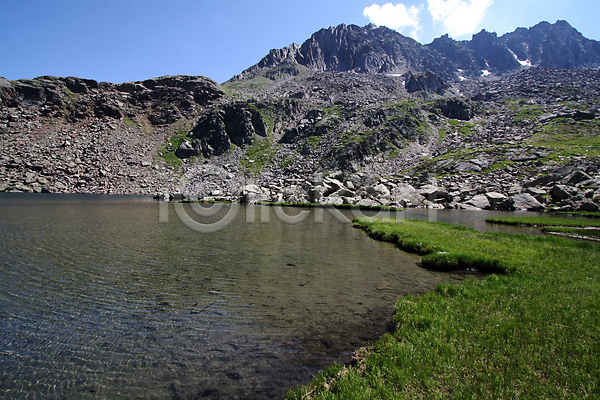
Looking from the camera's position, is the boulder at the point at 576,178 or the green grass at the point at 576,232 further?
the boulder at the point at 576,178

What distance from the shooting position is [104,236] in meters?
29.7

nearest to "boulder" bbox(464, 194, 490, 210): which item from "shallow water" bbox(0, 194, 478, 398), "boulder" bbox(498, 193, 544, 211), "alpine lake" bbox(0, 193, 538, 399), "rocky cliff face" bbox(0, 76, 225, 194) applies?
"boulder" bbox(498, 193, 544, 211)

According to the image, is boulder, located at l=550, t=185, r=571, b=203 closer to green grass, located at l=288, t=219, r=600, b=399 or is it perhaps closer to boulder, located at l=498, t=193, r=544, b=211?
boulder, located at l=498, t=193, r=544, b=211

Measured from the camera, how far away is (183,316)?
38.8 feet

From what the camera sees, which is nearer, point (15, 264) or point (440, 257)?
point (15, 264)

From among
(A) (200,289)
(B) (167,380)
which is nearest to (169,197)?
(A) (200,289)

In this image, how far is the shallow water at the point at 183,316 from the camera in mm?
7848

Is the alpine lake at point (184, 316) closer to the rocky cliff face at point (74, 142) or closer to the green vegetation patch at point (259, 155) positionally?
the rocky cliff face at point (74, 142)

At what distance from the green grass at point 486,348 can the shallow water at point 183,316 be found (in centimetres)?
161

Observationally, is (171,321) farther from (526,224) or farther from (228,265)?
(526,224)

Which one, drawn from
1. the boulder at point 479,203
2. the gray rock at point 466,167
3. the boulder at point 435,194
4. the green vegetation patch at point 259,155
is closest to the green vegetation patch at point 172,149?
the green vegetation patch at point 259,155

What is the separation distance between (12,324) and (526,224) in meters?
60.5

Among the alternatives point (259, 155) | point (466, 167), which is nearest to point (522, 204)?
point (466, 167)

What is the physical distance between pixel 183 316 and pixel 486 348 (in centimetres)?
1115
